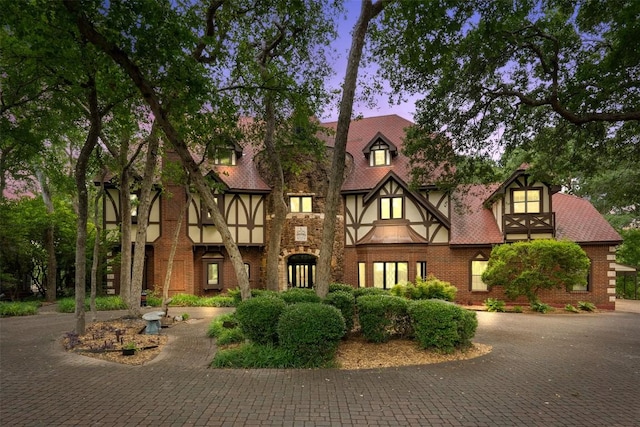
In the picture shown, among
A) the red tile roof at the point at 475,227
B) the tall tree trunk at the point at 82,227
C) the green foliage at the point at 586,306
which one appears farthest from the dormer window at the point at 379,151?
the tall tree trunk at the point at 82,227

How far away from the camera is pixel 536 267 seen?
51.3 ft

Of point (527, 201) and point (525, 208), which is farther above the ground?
point (527, 201)

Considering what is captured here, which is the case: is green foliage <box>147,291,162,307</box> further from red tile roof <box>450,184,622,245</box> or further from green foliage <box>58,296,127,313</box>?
red tile roof <box>450,184,622,245</box>

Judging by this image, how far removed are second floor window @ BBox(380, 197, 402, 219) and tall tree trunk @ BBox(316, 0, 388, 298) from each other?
10.3 metres

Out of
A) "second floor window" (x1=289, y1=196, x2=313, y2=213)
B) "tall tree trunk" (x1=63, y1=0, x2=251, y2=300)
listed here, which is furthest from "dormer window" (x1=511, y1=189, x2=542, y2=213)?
"tall tree trunk" (x1=63, y1=0, x2=251, y2=300)

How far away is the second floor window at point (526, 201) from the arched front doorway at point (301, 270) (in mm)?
11253

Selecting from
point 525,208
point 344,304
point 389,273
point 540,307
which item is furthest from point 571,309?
point 344,304

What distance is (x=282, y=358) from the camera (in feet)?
23.7

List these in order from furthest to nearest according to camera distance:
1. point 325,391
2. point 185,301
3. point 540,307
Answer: point 185,301 → point 540,307 → point 325,391

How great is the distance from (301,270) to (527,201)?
12.6 m

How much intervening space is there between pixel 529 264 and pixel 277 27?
14.3 metres

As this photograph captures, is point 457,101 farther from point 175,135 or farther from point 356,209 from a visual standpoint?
point 356,209

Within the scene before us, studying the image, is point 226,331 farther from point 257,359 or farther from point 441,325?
point 441,325

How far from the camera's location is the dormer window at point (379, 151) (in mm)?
20531
